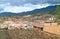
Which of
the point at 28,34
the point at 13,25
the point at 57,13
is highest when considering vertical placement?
the point at 57,13

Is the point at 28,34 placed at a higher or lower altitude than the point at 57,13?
lower

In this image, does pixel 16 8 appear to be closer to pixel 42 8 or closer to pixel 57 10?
pixel 42 8

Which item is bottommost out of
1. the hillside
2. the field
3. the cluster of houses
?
the field

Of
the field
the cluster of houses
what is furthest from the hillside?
the cluster of houses

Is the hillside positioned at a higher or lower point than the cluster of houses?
higher

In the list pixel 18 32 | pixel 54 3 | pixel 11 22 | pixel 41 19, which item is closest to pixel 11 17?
pixel 11 22

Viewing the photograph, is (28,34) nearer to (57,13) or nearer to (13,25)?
(13,25)

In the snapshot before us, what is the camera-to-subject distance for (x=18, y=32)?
573 cm

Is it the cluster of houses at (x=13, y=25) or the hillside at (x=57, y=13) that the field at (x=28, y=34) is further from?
the hillside at (x=57, y=13)

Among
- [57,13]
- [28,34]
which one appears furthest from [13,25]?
[57,13]

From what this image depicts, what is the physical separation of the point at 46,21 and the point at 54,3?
26.3 inches

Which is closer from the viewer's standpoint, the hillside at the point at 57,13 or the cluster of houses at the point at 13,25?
the cluster of houses at the point at 13,25

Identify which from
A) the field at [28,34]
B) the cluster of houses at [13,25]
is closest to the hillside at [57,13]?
the field at [28,34]

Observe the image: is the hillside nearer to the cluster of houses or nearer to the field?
the field
